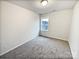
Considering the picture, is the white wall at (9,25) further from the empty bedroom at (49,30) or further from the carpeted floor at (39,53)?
the carpeted floor at (39,53)

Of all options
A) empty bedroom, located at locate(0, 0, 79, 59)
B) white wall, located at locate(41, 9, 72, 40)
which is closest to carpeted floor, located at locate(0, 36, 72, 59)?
empty bedroom, located at locate(0, 0, 79, 59)

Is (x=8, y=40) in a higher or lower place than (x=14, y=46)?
higher

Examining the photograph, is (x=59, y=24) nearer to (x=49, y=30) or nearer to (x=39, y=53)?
(x=49, y=30)

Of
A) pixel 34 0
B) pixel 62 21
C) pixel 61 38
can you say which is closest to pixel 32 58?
pixel 34 0

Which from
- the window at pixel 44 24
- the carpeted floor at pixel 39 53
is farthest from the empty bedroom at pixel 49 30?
the window at pixel 44 24

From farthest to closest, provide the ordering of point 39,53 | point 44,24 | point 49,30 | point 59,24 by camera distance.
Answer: point 44,24, point 49,30, point 59,24, point 39,53

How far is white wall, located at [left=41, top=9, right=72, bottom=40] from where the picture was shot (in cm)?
420

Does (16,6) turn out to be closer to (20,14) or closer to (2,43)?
(20,14)

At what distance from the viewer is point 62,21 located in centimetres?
446

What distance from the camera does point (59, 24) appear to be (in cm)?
464

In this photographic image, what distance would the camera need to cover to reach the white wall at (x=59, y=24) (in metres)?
4.20

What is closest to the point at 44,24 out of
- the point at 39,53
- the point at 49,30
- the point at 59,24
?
the point at 49,30

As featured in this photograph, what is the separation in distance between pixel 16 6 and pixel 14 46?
198 cm

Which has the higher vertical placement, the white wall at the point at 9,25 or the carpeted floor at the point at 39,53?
the white wall at the point at 9,25
